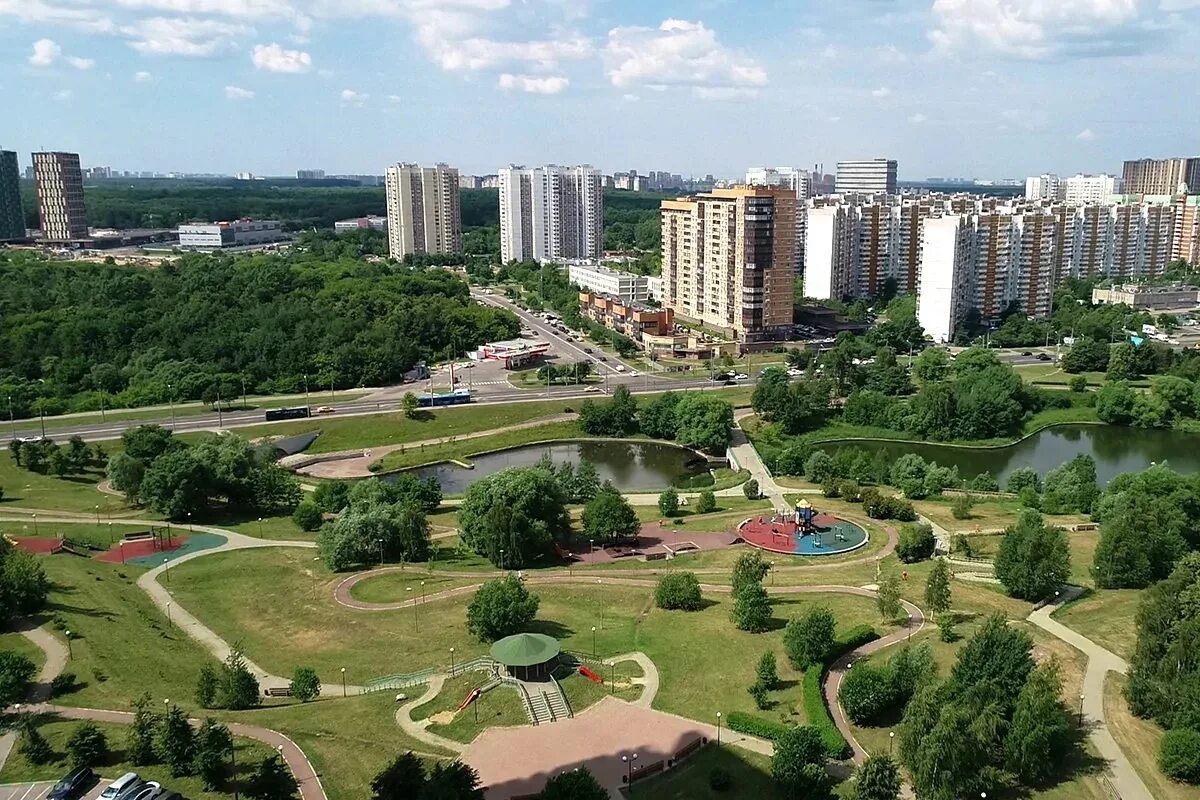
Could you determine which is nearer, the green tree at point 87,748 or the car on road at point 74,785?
the car on road at point 74,785

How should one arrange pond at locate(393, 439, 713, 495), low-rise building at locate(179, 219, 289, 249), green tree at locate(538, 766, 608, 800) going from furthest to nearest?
low-rise building at locate(179, 219, 289, 249), pond at locate(393, 439, 713, 495), green tree at locate(538, 766, 608, 800)

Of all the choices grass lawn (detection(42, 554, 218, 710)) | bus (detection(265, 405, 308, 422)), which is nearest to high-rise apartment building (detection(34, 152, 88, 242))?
bus (detection(265, 405, 308, 422))

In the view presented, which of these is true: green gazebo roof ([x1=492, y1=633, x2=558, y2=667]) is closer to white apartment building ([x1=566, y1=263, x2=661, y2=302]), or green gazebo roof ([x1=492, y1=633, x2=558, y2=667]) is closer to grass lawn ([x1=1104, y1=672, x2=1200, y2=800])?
grass lawn ([x1=1104, y1=672, x2=1200, y2=800])

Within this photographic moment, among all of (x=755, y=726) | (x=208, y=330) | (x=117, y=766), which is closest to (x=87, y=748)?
(x=117, y=766)

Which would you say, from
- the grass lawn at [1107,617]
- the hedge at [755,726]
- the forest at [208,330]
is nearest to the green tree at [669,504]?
the grass lawn at [1107,617]

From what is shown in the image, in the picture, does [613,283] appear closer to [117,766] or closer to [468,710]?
[468,710]

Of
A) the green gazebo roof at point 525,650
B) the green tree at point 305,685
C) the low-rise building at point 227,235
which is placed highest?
the low-rise building at point 227,235

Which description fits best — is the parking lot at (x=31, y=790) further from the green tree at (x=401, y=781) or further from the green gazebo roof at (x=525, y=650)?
the green gazebo roof at (x=525, y=650)
